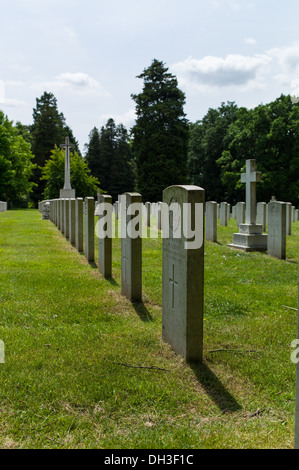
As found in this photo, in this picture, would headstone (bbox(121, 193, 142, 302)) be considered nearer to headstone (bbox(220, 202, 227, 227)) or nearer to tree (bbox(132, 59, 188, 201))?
headstone (bbox(220, 202, 227, 227))

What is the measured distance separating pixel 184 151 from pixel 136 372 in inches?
1638

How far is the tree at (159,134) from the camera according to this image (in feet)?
141

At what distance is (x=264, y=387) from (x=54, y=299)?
3.48 metres

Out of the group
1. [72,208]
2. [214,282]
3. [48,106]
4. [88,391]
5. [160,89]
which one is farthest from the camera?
[48,106]

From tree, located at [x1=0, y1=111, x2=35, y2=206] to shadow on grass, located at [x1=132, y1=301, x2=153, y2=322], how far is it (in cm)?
3826

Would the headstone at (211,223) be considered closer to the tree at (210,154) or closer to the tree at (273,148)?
the tree at (273,148)

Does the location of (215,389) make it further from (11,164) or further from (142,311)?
(11,164)

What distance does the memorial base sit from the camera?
12086mm

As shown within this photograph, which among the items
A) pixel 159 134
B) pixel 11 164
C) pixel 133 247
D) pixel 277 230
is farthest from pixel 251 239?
pixel 11 164

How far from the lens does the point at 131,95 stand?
46.1m

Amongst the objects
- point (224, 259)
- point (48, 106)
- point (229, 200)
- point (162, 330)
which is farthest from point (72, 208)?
point (48, 106)

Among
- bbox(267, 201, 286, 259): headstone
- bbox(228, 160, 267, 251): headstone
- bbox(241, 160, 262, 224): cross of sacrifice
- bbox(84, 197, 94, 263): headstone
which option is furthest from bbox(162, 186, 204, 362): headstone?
bbox(241, 160, 262, 224): cross of sacrifice

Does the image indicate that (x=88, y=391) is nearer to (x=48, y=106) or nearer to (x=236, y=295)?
(x=236, y=295)

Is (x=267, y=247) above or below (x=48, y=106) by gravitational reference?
below
